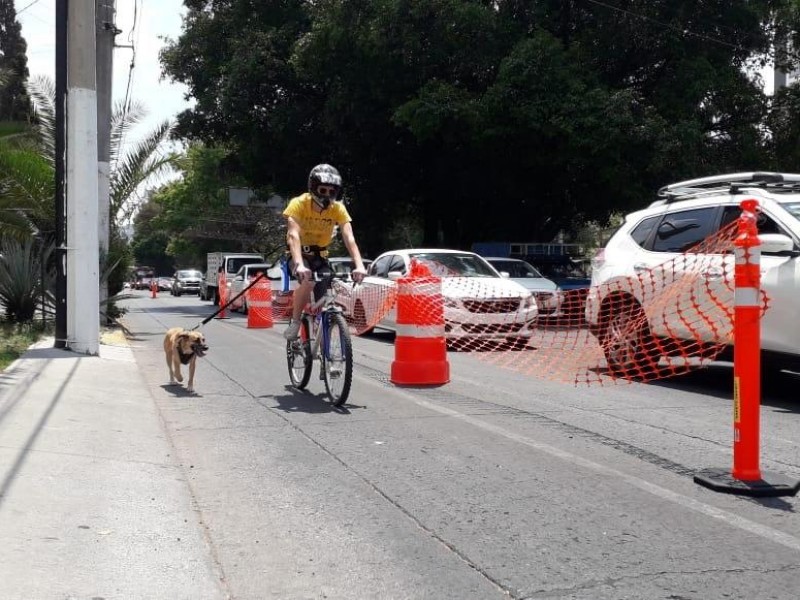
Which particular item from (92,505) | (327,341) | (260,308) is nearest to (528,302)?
(327,341)

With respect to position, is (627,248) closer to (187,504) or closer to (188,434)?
(188,434)

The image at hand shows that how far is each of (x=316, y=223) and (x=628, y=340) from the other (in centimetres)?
361

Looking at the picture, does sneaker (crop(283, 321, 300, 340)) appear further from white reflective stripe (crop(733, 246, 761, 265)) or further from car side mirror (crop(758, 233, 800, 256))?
white reflective stripe (crop(733, 246, 761, 265))

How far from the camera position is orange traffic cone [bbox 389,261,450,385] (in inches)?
355

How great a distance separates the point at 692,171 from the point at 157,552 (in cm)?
2157

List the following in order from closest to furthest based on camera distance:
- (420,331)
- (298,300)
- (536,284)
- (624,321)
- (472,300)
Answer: (298,300) < (420,331) < (624,321) < (472,300) < (536,284)

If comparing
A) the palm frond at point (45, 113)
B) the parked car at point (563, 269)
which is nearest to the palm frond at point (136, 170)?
the palm frond at point (45, 113)

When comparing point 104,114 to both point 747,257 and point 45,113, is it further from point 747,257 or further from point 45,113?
point 747,257

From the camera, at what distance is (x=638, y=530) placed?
176 inches

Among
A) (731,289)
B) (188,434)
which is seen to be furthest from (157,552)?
(731,289)

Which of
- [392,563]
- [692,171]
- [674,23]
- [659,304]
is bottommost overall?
[392,563]

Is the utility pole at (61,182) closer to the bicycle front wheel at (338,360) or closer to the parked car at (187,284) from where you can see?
the bicycle front wheel at (338,360)

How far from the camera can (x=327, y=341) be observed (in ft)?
26.2

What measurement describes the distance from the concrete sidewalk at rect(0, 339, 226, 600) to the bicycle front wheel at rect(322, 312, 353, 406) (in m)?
1.49
